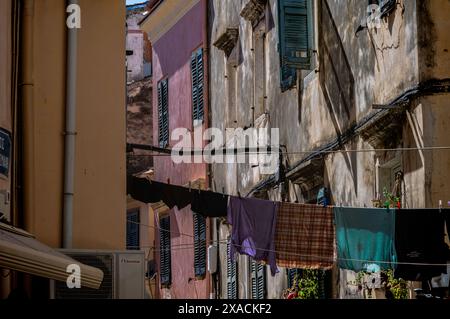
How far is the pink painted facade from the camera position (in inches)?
1038

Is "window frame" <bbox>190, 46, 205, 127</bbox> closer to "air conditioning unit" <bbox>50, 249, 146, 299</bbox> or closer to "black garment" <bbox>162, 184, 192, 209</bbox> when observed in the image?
"black garment" <bbox>162, 184, 192, 209</bbox>

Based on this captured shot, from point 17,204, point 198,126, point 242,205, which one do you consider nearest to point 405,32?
point 242,205

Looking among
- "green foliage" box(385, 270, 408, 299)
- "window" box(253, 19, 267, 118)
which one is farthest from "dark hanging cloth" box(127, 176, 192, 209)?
"window" box(253, 19, 267, 118)

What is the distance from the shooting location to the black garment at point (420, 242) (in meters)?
13.4

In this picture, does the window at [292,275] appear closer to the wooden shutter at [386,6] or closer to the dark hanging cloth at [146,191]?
the dark hanging cloth at [146,191]

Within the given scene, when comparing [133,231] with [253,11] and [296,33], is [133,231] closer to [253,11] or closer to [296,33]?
[253,11]

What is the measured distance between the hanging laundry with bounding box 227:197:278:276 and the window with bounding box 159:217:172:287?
39.4 ft

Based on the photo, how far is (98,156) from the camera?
39.6 ft

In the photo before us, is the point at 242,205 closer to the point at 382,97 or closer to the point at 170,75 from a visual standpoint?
the point at 382,97

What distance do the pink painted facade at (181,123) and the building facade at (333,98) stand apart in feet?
3.66

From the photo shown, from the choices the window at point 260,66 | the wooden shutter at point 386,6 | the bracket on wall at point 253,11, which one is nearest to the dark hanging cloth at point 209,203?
the wooden shutter at point 386,6

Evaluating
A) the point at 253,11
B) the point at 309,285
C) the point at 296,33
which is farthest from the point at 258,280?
the point at 296,33

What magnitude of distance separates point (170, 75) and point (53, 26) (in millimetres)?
16462

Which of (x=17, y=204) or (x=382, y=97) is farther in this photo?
(x=382, y=97)
